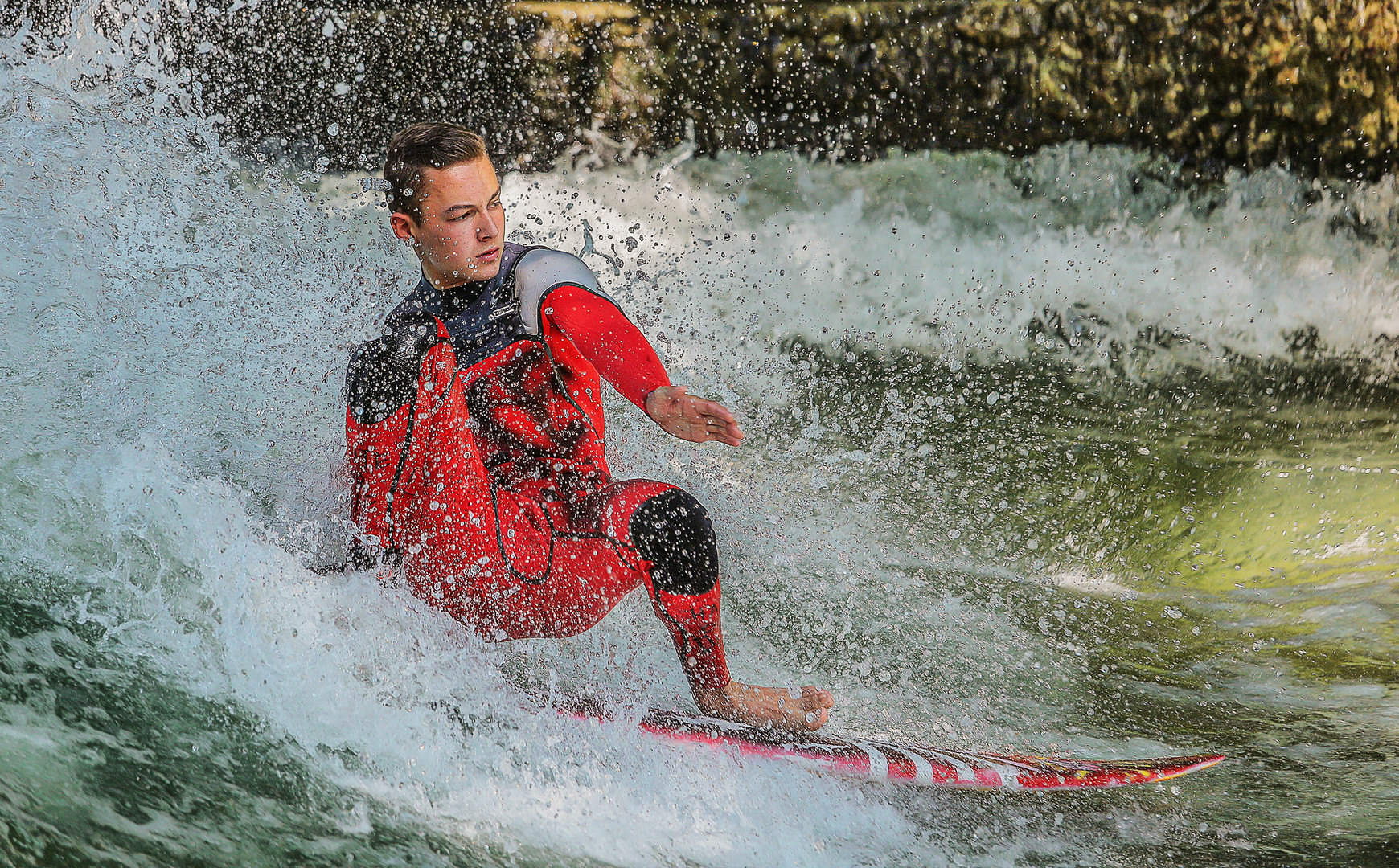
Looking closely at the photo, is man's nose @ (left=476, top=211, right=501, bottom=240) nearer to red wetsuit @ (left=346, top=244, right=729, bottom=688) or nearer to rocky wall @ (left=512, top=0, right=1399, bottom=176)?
red wetsuit @ (left=346, top=244, right=729, bottom=688)

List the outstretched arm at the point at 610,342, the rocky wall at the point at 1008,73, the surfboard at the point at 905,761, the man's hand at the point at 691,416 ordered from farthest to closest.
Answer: the rocky wall at the point at 1008,73 < the surfboard at the point at 905,761 < the outstretched arm at the point at 610,342 < the man's hand at the point at 691,416

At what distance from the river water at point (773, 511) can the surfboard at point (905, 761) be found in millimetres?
44

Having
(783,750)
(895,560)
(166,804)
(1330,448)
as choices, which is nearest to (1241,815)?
(783,750)

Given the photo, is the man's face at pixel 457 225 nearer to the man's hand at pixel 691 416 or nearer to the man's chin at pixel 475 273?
the man's chin at pixel 475 273

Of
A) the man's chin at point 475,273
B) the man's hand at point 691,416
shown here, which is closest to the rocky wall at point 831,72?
the man's chin at point 475,273

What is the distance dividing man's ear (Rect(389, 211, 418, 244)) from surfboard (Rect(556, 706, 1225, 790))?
105 cm

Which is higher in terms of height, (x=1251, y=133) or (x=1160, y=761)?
(x=1251, y=133)

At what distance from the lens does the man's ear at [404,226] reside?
204 centimetres

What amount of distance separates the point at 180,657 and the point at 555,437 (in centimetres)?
90

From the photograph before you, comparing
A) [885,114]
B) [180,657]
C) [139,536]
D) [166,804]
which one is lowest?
[166,804]

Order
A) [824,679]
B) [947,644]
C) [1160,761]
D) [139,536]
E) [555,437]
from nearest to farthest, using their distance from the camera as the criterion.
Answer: [555,437] < [139,536] < [1160,761] < [824,679] < [947,644]

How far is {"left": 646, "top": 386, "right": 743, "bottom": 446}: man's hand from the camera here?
186cm

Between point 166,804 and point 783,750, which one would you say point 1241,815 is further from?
point 166,804

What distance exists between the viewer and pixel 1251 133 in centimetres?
501
